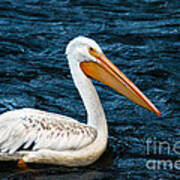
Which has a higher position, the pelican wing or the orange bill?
the orange bill

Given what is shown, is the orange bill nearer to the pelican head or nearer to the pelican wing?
the pelican head

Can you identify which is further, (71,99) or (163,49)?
(163,49)

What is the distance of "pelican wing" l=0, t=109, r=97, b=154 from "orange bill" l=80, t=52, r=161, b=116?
65cm

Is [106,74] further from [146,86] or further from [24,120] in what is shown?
[146,86]

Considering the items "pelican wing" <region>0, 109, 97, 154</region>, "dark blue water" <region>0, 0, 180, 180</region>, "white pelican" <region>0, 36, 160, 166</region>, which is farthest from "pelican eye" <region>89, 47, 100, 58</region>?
"dark blue water" <region>0, 0, 180, 180</region>

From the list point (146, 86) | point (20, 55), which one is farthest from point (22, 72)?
point (146, 86)

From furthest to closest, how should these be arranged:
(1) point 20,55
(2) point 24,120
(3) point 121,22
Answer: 1. (3) point 121,22
2. (1) point 20,55
3. (2) point 24,120

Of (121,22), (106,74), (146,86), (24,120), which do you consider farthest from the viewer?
(121,22)

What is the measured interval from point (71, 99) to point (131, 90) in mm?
1208

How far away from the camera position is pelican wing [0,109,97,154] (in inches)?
200

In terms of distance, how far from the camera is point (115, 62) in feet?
24.1

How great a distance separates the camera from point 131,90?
556 centimetres

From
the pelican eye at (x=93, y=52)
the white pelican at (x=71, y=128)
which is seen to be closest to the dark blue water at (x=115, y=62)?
the white pelican at (x=71, y=128)

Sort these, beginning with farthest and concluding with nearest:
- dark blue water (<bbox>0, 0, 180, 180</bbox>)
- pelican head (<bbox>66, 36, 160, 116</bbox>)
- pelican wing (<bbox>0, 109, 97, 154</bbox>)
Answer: dark blue water (<bbox>0, 0, 180, 180</bbox>) → pelican head (<bbox>66, 36, 160, 116</bbox>) → pelican wing (<bbox>0, 109, 97, 154</bbox>)
